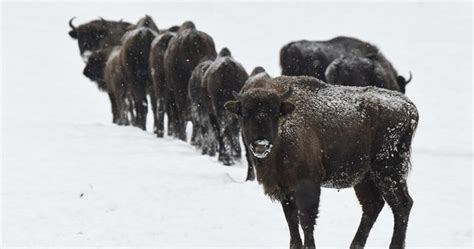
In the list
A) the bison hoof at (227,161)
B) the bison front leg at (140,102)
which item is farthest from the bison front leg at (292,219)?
the bison front leg at (140,102)

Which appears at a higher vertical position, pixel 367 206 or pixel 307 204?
pixel 307 204

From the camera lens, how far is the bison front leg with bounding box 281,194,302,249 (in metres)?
7.55

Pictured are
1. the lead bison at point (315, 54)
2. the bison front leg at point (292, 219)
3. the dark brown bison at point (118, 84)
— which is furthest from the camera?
the dark brown bison at point (118, 84)

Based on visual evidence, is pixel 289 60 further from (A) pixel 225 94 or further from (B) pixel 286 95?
(B) pixel 286 95

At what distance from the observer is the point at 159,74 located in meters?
16.5

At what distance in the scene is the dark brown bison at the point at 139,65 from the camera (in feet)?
57.1

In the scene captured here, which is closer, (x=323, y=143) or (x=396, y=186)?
(x=323, y=143)

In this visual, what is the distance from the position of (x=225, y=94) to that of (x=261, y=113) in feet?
18.4

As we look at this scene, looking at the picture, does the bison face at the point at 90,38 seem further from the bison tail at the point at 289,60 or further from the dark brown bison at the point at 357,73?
the dark brown bison at the point at 357,73

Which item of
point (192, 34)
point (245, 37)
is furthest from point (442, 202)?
point (245, 37)

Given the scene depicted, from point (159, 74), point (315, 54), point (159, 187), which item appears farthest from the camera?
point (315, 54)

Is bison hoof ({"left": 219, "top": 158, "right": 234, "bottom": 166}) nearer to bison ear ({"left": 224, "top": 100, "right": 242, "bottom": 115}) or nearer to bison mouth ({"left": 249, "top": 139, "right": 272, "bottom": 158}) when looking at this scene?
bison ear ({"left": 224, "top": 100, "right": 242, "bottom": 115})

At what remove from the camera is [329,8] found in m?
46.8

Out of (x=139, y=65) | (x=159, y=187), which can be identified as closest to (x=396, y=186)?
(x=159, y=187)
